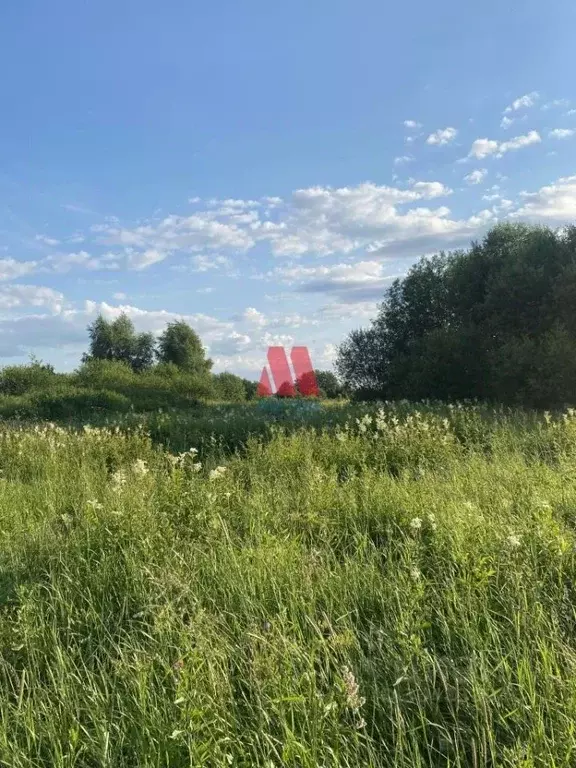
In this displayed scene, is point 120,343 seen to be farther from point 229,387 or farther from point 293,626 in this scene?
point 293,626

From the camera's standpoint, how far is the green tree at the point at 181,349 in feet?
164

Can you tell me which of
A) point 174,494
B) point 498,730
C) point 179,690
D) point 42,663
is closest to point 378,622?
point 498,730

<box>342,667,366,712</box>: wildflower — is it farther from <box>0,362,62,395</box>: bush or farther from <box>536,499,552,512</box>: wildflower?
<box>0,362,62,395</box>: bush

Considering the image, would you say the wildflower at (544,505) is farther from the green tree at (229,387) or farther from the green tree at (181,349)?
the green tree at (181,349)

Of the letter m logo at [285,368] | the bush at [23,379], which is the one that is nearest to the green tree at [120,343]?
the bush at [23,379]

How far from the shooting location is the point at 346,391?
2473 cm

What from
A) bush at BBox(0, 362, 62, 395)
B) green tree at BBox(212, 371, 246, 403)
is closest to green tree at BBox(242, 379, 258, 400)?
green tree at BBox(212, 371, 246, 403)

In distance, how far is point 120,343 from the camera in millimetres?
48531

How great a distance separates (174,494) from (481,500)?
92.8 inches

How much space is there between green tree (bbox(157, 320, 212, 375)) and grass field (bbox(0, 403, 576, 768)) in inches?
1784

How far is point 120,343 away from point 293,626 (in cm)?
4843

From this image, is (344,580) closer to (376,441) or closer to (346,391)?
(376,441)

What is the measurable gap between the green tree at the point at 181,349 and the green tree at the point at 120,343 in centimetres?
146

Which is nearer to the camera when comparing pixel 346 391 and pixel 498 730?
pixel 498 730
